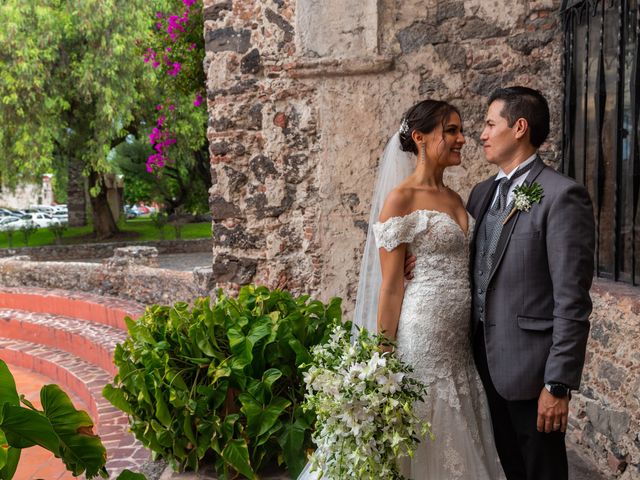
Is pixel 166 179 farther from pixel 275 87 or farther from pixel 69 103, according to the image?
pixel 275 87

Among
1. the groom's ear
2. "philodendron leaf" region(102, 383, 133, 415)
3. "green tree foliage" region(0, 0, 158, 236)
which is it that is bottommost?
"philodendron leaf" region(102, 383, 133, 415)

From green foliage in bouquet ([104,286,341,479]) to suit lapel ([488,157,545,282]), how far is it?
1.12 m

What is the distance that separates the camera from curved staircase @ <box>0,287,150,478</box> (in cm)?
602

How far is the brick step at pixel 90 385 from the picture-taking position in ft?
13.3

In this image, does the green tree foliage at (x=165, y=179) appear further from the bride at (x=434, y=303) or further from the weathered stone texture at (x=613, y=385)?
the bride at (x=434, y=303)

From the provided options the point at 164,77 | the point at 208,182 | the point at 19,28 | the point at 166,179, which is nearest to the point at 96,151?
the point at 19,28

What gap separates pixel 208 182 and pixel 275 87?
61.6ft

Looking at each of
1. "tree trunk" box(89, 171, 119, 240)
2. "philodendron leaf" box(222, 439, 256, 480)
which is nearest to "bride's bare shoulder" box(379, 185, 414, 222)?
"philodendron leaf" box(222, 439, 256, 480)

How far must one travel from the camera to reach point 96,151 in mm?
16797

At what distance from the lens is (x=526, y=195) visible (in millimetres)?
A: 2180

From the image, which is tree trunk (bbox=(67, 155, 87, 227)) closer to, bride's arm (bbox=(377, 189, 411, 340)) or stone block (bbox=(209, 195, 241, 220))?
stone block (bbox=(209, 195, 241, 220))

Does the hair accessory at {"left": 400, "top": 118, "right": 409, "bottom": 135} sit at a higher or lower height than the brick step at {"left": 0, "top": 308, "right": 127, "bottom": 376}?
higher

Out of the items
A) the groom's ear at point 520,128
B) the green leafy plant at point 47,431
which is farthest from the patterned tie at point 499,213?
the green leafy plant at point 47,431

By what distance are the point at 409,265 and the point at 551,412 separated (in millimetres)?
783
